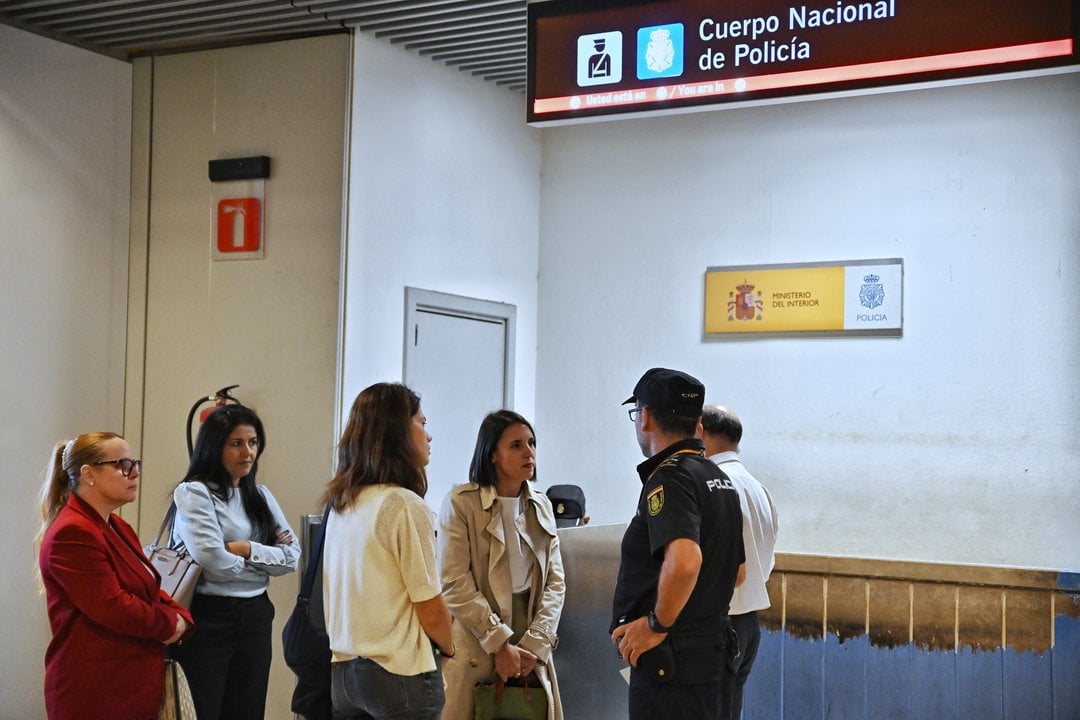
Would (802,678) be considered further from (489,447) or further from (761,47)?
(761,47)

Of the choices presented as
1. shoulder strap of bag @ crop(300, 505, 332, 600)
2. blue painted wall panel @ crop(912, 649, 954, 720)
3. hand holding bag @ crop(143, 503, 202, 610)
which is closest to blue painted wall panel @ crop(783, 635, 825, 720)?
blue painted wall panel @ crop(912, 649, 954, 720)

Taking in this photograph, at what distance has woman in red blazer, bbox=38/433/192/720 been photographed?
10.8 ft

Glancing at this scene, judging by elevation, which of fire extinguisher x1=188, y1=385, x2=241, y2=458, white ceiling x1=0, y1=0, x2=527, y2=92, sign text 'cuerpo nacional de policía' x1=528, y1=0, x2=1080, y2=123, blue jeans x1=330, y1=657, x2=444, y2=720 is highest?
white ceiling x1=0, y1=0, x2=527, y2=92

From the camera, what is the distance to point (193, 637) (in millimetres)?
4043

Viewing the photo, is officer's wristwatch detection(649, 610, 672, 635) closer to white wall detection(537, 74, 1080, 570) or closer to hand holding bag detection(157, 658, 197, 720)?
hand holding bag detection(157, 658, 197, 720)

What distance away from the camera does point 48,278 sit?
5.30 metres

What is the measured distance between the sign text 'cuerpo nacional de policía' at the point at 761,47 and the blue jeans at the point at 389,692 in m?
1.82

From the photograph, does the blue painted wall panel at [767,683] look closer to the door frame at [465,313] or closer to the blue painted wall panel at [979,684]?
the blue painted wall panel at [979,684]

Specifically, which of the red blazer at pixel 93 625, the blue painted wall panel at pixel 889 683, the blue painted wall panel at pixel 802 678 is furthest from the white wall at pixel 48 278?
the blue painted wall panel at pixel 889 683

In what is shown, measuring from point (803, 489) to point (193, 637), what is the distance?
309 cm

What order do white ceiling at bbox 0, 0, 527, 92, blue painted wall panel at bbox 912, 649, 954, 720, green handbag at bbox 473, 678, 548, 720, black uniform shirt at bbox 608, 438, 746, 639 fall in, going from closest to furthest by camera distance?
black uniform shirt at bbox 608, 438, 746, 639
green handbag at bbox 473, 678, 548, 720
white ceiling at bbox 0, 0, 527, 92
blue painted wall panel at bbox 912, 649, 954, 720

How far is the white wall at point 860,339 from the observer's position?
5395mm

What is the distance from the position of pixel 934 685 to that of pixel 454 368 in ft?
8.91

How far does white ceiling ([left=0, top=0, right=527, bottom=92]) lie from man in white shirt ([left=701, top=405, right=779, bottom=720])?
6.46ft
